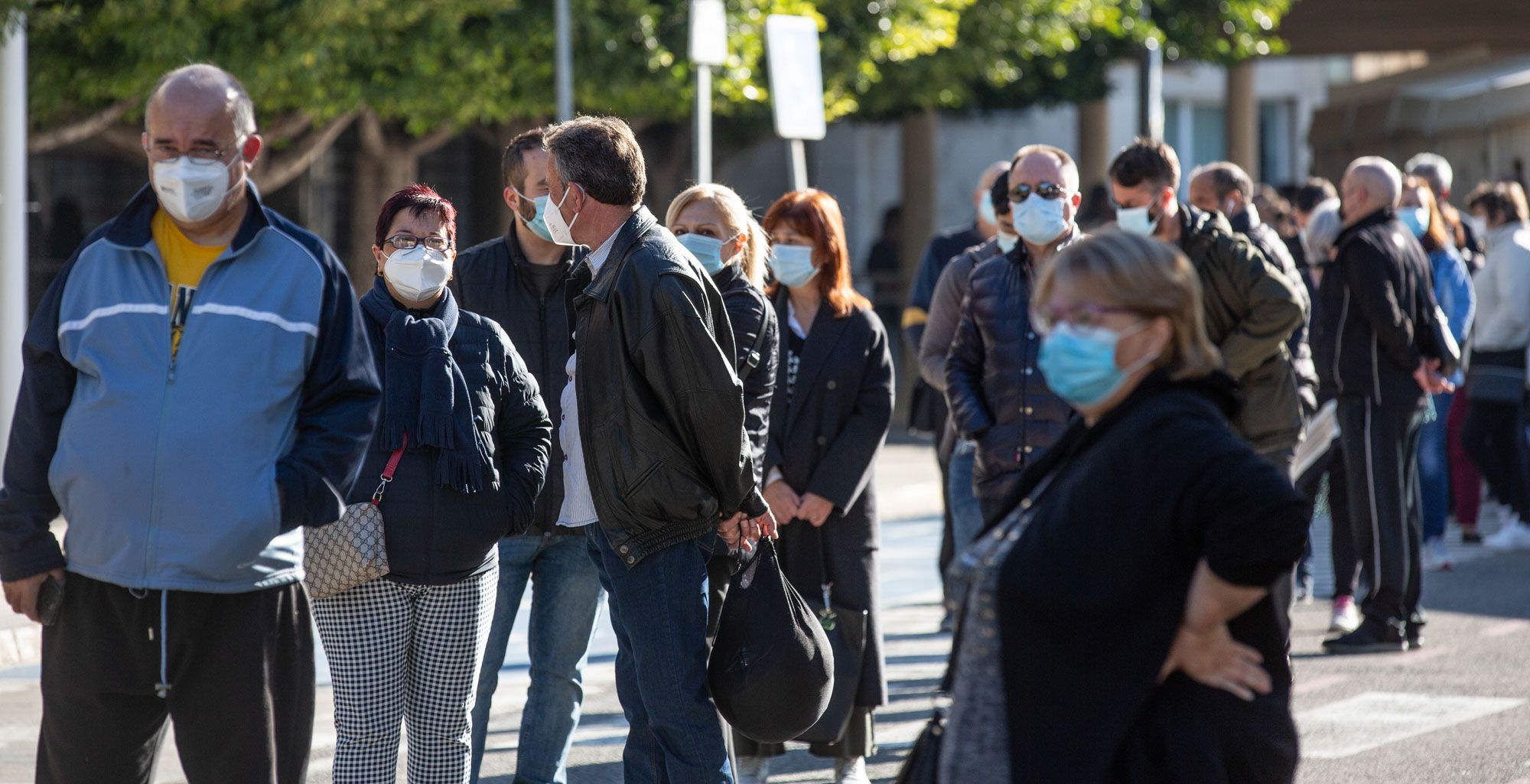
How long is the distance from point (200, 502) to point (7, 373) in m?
7.59

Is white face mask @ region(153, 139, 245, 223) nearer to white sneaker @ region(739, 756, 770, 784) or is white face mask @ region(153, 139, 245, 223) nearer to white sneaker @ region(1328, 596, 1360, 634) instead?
white sneaker @ region(739, 756, 770, 784)

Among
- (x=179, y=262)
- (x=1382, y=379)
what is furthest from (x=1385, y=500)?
(x=179, y=262)

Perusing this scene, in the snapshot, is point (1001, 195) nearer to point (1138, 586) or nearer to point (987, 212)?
point (987, 212)

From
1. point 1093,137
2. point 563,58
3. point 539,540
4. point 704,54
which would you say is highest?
point 1093,137

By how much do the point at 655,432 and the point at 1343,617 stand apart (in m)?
5.40

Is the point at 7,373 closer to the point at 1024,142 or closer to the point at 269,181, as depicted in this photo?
the point at 269,181

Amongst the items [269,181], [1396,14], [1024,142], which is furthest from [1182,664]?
[1024,142]

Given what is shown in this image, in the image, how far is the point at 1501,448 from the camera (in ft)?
38.7

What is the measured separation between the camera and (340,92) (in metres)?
13.6

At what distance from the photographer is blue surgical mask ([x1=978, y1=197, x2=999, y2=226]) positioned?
8.41m

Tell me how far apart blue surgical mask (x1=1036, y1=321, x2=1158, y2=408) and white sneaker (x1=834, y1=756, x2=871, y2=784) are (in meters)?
2.87

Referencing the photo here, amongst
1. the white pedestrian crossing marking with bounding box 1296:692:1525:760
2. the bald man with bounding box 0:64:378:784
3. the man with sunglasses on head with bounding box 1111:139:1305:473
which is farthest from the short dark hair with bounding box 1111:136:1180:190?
the bald man with bounding box 0:64:378:784

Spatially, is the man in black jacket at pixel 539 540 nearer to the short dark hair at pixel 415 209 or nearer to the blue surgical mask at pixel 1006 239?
the short dark hair at pixel 415 209

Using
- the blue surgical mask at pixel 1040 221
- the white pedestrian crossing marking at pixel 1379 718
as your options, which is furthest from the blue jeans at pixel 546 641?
the white pedestrian crossing marking at pixel 1379 718
